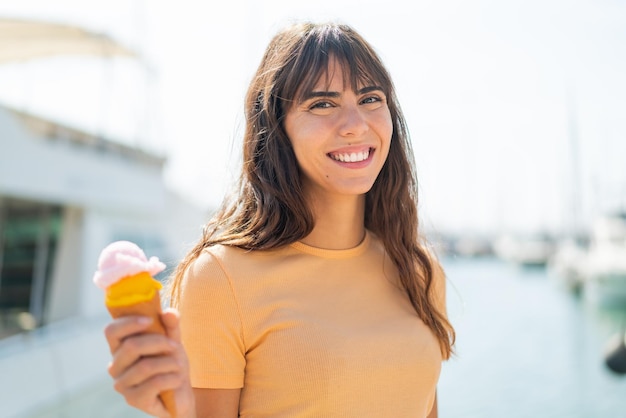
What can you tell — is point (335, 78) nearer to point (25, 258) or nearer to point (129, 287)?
point (129, 287)

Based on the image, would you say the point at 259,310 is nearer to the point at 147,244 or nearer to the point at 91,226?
the point at 91,226

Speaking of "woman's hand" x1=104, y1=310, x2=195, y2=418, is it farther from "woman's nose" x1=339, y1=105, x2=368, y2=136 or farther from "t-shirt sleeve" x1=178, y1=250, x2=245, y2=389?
"woman's nose" x1=339, y1=105, x2=368, y2=136

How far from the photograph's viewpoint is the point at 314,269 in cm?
176

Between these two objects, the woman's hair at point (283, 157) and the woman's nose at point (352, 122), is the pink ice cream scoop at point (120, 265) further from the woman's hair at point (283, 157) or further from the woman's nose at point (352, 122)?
the woman's nose at point (352, 122)

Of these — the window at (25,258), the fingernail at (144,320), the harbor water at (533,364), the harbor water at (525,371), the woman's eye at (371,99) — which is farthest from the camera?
the harbor water at (533,364)

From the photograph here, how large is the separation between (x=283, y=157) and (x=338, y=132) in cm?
21

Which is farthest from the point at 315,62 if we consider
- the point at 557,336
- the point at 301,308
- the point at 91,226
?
the point at 557,336

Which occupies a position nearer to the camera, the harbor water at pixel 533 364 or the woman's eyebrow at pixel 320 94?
the woman's eyebrow at pixel 320 94

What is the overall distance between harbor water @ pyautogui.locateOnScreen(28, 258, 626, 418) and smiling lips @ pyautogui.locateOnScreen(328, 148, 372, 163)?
875 mm

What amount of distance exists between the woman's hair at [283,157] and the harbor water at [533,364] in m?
0.53

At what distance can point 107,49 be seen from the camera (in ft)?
40.3

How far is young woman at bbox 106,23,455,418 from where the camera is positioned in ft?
5.03

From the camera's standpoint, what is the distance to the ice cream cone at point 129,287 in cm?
106

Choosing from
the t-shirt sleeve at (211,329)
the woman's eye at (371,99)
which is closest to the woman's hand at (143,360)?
the t-shirt sleeve at (211,329)
